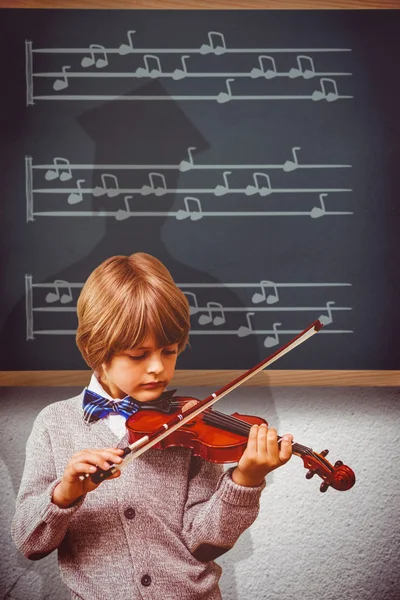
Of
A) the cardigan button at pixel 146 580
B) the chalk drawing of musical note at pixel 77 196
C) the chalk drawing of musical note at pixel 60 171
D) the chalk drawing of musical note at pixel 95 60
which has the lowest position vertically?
the cardigan button at pixel 146 580

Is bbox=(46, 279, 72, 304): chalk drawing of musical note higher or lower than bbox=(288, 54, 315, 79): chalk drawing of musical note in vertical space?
lower

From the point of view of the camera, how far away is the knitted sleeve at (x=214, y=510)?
1114mm

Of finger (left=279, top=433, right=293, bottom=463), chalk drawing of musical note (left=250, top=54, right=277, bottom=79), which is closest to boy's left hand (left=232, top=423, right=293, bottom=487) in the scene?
finger (left=279, top=433, right=293, bottom=463)

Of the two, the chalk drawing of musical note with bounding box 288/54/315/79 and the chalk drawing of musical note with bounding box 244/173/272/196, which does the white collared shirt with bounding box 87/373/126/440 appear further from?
the chalk drawing of musical note with bounding box 288/54/315/79

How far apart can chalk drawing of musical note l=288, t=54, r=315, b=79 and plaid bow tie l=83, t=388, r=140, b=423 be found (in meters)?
0.78

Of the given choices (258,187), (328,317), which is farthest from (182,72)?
(328,317)

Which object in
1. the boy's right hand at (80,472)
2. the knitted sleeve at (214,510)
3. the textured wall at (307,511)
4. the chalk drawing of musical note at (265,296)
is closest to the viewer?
the boy's right hand at (80,472)

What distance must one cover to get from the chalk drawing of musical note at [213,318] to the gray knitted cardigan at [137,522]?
301 millimetres

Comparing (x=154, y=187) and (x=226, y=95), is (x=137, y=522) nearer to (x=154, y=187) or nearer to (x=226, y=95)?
(x=154, y=187)

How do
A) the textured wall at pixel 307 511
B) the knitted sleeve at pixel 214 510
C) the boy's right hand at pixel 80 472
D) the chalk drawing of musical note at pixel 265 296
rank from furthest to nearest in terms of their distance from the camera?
the chalk drawing of musical note at pixel 265 296
the textured wall at pixel 307 511
the knitted sleeve at pixel 214 510
the boy's right hand at pixel 80 472

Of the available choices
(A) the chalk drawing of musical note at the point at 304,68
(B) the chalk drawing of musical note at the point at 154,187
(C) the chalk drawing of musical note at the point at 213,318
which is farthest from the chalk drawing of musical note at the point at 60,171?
(A) the chalk drawing of musical note at the point at 304,68

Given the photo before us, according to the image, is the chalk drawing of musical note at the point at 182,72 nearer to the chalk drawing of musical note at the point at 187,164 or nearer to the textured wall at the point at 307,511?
the chalk drawing of musical note at the point at 187,164

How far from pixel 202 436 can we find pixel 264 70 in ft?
2.61

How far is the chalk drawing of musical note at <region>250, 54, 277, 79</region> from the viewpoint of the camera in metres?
1.37
